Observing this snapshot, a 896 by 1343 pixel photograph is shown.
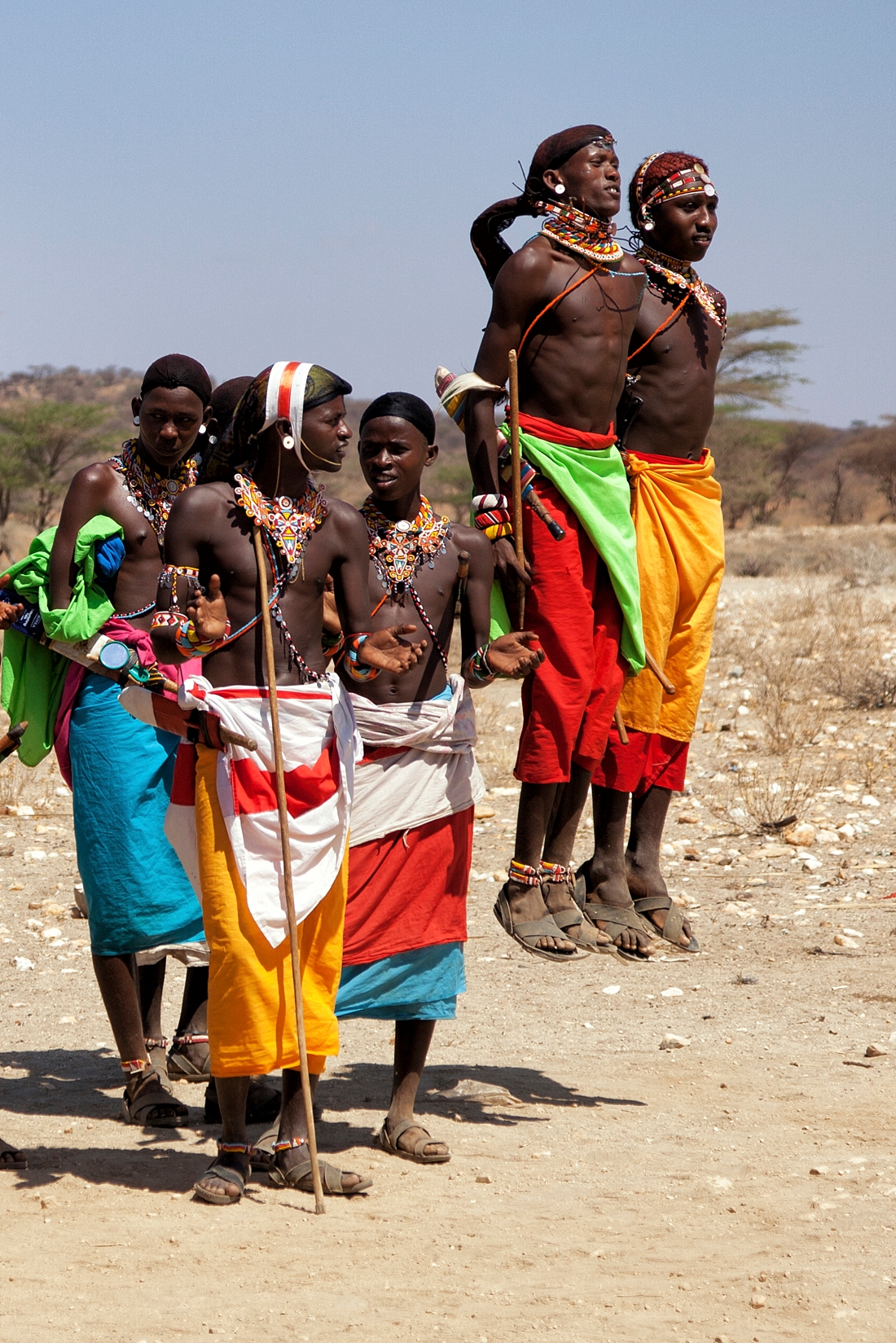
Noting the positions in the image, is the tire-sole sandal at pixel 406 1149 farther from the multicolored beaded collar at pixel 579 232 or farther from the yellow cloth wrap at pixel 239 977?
the multicolored beaded collar at pixel 579 232

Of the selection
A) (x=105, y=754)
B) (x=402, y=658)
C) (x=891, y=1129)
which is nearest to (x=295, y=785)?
(x=402, y=658)

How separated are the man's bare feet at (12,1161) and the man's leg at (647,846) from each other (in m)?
2.16

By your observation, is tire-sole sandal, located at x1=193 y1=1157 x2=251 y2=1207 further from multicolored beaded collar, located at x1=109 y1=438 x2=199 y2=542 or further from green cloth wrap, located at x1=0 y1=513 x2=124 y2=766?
multicolored beaded collar, located at x1=109 y1=438 x2=199 y2=542

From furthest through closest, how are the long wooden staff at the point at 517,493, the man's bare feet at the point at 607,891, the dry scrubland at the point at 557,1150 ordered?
the man's bare feet at the point at 607,891 < the long wooden staff at the point at 517,493 < the dry scrubland at the point at 557,1150

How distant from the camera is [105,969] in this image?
4.84 metres

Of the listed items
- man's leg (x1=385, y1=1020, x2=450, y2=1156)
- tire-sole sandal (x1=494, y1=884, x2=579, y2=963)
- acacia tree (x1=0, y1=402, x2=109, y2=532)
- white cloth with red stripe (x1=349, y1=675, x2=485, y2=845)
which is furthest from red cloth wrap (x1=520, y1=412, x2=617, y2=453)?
acacia tree (x1=0, y1=402, x2=109, y2=532)

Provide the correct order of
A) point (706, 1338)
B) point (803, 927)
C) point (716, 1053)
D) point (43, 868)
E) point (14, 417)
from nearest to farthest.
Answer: point (706, 1338) → point (716, 1053) → point (803, 927) → point (43, 868) → point (14, 417)

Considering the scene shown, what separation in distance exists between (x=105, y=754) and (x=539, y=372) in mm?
1791

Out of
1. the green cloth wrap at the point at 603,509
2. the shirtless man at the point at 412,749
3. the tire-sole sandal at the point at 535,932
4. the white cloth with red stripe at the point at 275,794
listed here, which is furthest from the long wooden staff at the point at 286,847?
the green cloth wrap at the point at 603,509

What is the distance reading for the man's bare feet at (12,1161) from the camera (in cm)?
435

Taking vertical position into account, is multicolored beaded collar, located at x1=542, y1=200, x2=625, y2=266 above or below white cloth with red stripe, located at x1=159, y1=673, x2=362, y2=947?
above

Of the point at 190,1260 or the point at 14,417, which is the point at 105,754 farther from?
the point at 14,417

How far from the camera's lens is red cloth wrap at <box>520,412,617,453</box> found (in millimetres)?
4762

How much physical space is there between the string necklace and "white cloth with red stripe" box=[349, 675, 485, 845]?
32cm
